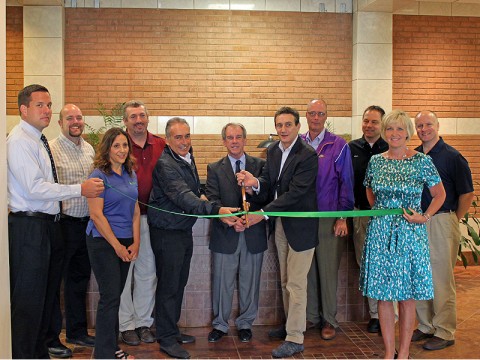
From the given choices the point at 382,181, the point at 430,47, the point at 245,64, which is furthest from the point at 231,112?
the point at 382,181

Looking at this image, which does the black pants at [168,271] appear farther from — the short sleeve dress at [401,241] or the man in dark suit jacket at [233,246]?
the short sleeve dress at [401,241]

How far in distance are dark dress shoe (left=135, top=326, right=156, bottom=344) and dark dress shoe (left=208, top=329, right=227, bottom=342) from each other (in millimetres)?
458

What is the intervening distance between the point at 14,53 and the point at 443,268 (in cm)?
688

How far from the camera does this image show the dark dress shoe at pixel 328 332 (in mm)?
4907

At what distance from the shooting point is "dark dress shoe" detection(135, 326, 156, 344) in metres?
4.80

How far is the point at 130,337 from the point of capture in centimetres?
478

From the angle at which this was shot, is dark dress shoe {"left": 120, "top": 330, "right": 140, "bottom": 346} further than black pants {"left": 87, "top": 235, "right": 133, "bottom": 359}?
Yes

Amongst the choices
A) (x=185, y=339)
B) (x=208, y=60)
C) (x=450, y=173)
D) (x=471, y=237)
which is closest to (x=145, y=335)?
(x=185, y=339)

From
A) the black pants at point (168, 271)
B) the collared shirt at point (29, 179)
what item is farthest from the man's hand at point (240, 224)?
the collared shirt at point (29, 179)

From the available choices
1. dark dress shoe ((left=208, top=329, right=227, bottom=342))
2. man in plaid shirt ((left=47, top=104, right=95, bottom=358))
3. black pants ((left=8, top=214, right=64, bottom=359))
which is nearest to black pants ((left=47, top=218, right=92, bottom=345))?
man in plaid shirt ((left=47, top=104, right=95, bottom=358))

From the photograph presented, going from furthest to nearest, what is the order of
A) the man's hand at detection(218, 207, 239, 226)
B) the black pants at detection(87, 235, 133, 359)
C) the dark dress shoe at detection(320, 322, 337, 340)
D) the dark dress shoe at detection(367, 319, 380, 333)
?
the dark dress shoe at detection(367, 319, 380, 333) → the dark dress shoe at detection(320, 322, 337, 340) → the man's hand at detection(218, 207, 239, 226) → the black pants at detection(87, 235, 133, 359)

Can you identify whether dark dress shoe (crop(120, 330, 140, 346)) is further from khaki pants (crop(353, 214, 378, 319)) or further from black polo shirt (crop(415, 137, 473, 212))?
black polo shirt (crop(415, 137, 473, 212))

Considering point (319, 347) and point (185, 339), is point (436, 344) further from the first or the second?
point (185, 339)

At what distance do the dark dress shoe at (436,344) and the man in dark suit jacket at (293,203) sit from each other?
1.00 meters
